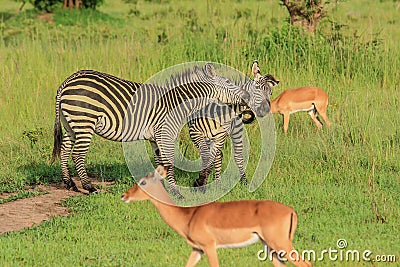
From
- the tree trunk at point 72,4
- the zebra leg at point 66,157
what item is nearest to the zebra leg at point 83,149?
the zebra leg at point 66,157

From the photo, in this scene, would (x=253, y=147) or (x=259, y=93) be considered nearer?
(x=259, y=93)

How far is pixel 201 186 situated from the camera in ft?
25.0

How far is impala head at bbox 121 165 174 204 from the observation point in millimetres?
4918

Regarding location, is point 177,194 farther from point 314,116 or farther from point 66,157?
point 314,116

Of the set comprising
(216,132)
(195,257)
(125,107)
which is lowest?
(216,132)

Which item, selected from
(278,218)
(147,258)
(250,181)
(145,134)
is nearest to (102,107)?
(145,134)

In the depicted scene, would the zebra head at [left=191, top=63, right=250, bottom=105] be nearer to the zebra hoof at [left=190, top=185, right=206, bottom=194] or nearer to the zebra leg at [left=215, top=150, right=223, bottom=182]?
the zebra leg at [left=215, top=150, right=223, bottom=182]

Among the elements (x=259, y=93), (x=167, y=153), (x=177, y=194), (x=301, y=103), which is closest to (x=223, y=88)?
(x=259, y=93)

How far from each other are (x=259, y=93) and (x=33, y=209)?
94.8 inches

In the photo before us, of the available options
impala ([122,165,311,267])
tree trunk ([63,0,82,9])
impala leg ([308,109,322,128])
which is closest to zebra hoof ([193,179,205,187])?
impala leg ([308,109,322,128])

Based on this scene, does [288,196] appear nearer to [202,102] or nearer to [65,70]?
[202,102]

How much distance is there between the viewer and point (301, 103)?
9422 millimetres

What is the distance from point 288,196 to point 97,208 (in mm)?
1607

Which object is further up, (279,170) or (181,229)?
(181,229)
